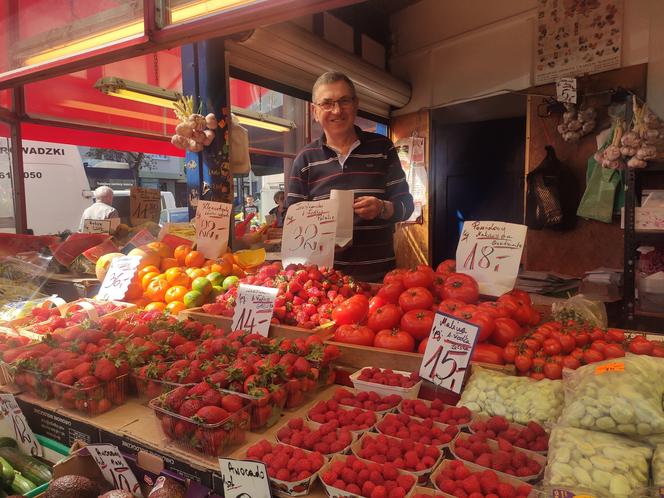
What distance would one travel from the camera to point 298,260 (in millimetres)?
2395

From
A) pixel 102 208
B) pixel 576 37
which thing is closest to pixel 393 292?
pixel 576 37

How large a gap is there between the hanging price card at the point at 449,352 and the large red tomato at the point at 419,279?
46 cm

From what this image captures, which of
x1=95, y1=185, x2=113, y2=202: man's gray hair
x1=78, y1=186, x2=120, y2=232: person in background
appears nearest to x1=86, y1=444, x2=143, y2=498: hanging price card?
x1=78, y1=186, x2=120, y2=232: person in background

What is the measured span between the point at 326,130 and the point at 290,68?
2.08 meters

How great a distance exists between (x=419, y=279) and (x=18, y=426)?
1528 millimetres

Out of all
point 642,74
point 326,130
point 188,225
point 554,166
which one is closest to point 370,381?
point 326,130

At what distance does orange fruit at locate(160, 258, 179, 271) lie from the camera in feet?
9.02

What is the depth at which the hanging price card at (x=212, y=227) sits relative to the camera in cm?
271

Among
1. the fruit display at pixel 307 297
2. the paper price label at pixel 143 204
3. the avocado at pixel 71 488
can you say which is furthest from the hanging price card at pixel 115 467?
the paper price label at pixel 143 204

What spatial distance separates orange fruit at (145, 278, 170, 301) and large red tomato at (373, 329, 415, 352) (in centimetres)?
131

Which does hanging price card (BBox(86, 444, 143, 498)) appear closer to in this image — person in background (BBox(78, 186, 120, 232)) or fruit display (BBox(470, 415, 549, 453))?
fruit display (BBox(470, 415, 549, 453))

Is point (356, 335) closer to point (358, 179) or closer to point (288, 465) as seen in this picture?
point (288, 465)

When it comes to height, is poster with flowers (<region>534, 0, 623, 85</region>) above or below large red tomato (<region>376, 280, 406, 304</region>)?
above

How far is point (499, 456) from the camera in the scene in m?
1.08
